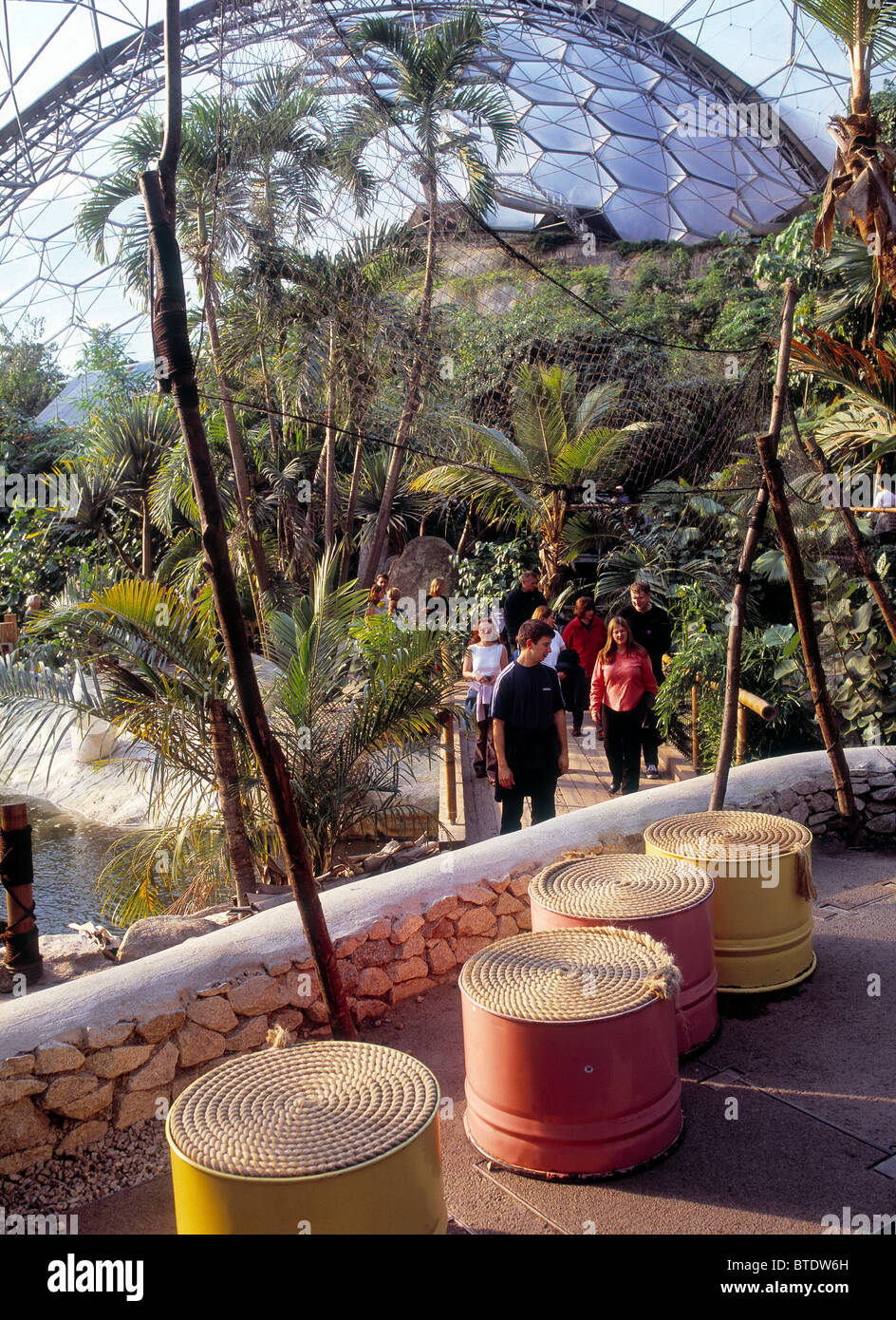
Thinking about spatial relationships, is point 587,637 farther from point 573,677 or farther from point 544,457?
point 544,457

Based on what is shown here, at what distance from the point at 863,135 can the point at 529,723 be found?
13.6 feet

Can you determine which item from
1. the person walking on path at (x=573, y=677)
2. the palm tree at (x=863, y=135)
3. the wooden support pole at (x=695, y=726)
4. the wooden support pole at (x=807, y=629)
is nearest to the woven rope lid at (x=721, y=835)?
the wooden support pole at (x=807, y=629)

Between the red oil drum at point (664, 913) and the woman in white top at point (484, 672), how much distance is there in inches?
125

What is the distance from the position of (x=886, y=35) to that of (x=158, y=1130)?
23.4 feet

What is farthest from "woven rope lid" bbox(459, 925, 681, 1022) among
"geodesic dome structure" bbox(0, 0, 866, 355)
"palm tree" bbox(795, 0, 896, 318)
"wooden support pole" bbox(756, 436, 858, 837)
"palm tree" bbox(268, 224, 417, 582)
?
"geodesic dome structure" bbox(0, 0, 866, 355)

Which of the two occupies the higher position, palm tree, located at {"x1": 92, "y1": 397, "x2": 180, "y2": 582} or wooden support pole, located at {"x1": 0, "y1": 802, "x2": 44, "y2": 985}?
palm tree, located at {"x1": 92, "y1": 397, "x2": 180, "y2": 582}

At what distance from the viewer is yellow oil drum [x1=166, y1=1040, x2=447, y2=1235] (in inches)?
79.3

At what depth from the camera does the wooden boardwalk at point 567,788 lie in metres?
7.44

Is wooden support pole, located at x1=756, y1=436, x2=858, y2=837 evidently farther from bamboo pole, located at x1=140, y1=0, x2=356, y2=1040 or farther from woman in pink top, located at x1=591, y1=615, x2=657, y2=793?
bamboo pole, located at x1=140, y1=0, x2=356, y2=1040

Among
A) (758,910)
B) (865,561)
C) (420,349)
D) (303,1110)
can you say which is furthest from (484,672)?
(420,349)

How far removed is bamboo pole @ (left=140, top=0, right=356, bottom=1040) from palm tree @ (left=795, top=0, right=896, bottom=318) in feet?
15.6

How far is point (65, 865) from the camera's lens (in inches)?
366
